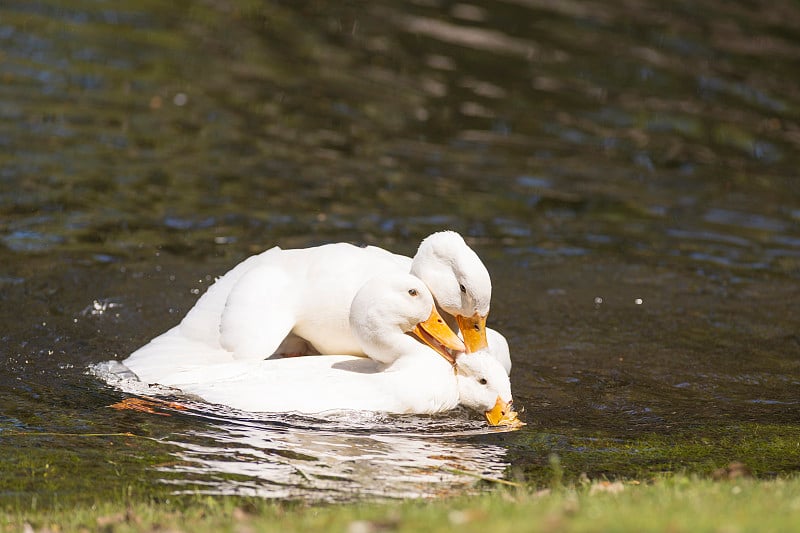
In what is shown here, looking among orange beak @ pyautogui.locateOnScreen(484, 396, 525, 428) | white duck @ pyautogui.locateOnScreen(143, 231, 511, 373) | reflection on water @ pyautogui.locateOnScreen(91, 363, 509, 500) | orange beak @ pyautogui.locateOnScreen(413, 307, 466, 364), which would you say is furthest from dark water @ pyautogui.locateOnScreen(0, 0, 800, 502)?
white duck @ pyautogui.locateOnScreen(143, 231, 511, 373)

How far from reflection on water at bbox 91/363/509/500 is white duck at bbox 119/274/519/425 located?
125mm

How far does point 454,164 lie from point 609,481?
10.5 m

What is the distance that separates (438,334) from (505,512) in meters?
3.72

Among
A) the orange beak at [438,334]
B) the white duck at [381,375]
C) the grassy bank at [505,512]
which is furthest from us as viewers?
the orange beak at [438,334]

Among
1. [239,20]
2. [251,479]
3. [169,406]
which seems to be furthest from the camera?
[239,20]

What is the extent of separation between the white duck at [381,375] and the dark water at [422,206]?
20 centimetres

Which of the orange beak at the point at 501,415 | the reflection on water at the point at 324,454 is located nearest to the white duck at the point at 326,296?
the orange beak at the point at 501,415

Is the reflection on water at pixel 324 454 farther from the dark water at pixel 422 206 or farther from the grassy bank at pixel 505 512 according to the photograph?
the grassy bank at pixel 505 512

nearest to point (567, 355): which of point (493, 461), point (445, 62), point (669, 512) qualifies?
point (493, 461)

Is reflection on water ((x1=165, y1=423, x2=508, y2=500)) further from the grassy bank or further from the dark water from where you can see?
the grassy bank

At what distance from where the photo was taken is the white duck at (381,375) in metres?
9.46

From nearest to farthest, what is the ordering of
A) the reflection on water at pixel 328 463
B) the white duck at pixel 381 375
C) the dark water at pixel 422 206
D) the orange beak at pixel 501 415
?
the reflection on water at pixel 328 463 → the dark water at pixel 422 206 → the white duck at pixel 381 375 → the orange beak at pixel 501 415

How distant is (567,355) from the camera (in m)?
12.0

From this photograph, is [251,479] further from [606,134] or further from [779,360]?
[606,134]
